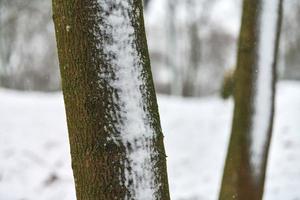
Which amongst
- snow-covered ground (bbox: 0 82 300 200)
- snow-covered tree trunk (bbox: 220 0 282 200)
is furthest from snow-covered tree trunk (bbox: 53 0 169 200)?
snow-covered ground (bbox: 0 82 300 200)

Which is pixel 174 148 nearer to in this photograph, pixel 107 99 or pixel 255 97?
pixel 255 97

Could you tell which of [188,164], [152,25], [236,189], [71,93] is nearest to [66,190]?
[188,164]

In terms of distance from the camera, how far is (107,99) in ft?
8.37

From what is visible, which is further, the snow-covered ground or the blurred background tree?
the blurred background tree

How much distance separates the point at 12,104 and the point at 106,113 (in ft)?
34.8

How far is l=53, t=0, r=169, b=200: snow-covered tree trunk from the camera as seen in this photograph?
2.55m

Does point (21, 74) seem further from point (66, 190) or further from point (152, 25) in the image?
point (66, 190)

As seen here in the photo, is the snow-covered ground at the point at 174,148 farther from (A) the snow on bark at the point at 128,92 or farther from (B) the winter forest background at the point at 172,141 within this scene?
(A) the snow on bark at the point at 128,92

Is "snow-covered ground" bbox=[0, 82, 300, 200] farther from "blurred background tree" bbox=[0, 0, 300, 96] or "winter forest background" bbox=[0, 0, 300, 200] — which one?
"blurred background tree" bbox=[0, 0, 300, 96]

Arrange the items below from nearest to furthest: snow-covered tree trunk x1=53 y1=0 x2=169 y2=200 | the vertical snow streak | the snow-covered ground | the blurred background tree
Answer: snow-covered tree trunk x1=53 y1=0 x2=169 y2=200 → the vertical snow streak → the snow-covered ground → the blurred background tree

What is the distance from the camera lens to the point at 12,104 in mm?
12562

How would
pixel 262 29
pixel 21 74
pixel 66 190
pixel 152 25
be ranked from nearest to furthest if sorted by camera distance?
pixel 262 29 → pixel 66 190 → pixel 21 74 → pixel 152 25

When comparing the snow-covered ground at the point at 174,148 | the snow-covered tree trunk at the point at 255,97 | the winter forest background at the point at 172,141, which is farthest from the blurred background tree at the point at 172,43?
the snow-covered tree trunk at the point at 255,97

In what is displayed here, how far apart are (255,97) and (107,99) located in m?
2.41
